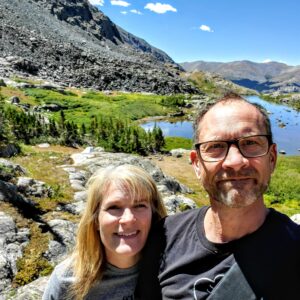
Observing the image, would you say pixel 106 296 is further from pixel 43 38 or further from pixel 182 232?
pixel 43 38

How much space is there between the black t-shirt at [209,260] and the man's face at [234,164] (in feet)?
1.38

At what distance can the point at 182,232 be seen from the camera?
176 inches

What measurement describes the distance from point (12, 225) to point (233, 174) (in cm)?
1199

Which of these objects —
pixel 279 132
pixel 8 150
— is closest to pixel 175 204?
pixel 8 150

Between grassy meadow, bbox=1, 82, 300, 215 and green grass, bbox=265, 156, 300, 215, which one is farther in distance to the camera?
green grass, bbox=265, 156, 300, 215

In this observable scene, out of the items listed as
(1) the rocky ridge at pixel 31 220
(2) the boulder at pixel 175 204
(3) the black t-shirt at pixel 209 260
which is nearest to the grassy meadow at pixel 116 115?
(1) the rocky ridge at pixel 31 220

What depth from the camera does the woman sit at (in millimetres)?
4699

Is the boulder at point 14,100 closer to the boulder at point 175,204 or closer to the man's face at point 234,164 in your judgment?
the boulder at point 175,204

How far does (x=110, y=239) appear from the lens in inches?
186

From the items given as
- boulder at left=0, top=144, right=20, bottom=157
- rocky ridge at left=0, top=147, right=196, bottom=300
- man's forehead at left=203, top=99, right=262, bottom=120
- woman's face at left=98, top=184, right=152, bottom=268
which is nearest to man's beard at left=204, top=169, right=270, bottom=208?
man's forehead at left=203, top=99, right=262, bottom=120

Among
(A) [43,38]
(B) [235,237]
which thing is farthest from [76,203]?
(A) [43,38]

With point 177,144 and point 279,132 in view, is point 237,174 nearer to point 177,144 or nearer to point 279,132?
point 177,144

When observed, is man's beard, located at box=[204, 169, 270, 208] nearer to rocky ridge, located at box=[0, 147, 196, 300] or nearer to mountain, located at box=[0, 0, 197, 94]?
rocky ridge, located at box=[0, 147, 196, 300]

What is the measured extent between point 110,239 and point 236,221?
5.46ft
